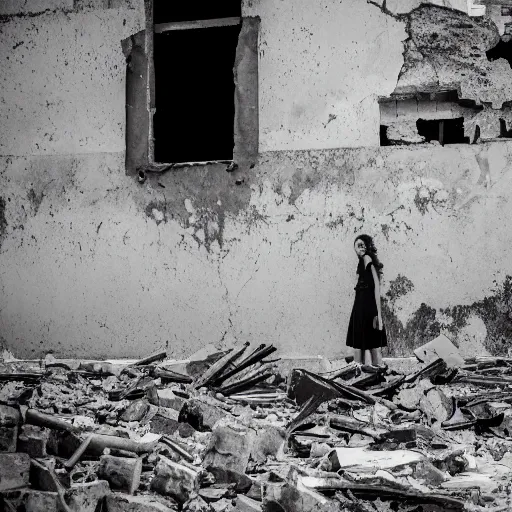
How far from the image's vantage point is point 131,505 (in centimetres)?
301

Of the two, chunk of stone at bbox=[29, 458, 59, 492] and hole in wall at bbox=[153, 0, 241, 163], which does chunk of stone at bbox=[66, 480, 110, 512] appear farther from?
hole in wall at bbox=[153, 0, 241, 163]

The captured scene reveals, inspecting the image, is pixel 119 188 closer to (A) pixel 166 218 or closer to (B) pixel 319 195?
(A) pixel 166 218

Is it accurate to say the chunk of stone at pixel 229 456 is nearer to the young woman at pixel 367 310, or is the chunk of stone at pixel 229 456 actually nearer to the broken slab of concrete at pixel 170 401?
the broken slab of concrete at pixel 170 401

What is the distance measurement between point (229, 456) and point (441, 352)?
3.34 metres

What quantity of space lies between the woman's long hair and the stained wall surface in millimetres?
74

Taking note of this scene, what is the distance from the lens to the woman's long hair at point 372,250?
21.1 ft

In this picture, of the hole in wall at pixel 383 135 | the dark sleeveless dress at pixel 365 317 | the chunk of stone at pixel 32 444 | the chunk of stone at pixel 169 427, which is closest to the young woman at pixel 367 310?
the dark sleeveless dress at pixel 365 317

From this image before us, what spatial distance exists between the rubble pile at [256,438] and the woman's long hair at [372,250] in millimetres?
908

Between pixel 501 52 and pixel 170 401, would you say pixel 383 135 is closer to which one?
pixel 501 52

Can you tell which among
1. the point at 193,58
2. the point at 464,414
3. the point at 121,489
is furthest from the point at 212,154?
the point at 121,489

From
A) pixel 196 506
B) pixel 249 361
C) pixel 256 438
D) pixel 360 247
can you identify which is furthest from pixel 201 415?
pixel 360 247

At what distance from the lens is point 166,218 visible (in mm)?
6855

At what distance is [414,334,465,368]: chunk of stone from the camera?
19.8ft

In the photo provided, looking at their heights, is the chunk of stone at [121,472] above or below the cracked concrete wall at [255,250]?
below
